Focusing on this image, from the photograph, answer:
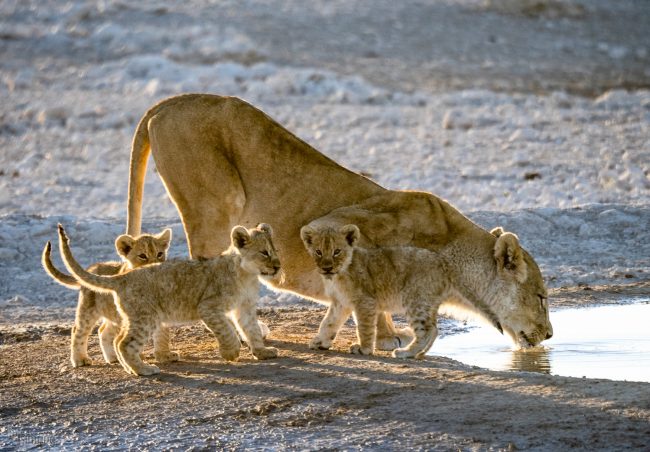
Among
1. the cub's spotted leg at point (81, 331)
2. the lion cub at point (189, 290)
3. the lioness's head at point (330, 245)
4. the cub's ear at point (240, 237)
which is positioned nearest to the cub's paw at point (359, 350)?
the lioness's head at point (330, 245)

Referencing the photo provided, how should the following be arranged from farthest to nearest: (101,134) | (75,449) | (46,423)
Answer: (101,134) < (46,423) < (75,449)

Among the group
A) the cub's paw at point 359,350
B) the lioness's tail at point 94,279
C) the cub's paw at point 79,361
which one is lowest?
the cub's paw at point 79,361

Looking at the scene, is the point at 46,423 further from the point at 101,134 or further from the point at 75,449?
the point at 101,134

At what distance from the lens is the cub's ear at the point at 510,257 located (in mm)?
8797

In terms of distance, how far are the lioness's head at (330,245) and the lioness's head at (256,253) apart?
345 millimetres

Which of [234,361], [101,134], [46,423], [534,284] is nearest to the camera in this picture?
[46,423]

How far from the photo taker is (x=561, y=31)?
29375 millimetres

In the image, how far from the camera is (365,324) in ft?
27.6

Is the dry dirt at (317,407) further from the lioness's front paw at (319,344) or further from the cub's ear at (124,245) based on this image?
the cub's ear at (124,245)

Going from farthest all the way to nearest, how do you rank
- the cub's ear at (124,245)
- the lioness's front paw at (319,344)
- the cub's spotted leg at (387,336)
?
1. the cub's spotted leg at (387,336)
2. the lioness's front paw at (319,344)
3. the cub's ear at (124,245)

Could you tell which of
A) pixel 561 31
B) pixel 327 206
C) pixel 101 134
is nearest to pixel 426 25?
pixel 561 31

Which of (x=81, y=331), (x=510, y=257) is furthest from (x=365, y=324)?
(x=81, y=331)

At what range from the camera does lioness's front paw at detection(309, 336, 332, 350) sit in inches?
342

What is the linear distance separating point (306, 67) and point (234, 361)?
16611 mm
